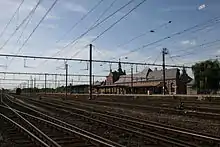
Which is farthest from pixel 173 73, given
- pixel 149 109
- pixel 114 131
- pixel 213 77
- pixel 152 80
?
pixel 114 131

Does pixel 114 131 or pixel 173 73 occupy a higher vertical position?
pixel 173 73

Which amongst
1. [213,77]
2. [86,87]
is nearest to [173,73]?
[213,77]

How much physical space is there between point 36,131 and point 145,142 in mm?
5211

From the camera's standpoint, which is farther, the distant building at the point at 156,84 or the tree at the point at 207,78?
the distant building at the point at 156,84

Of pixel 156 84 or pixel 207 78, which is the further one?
pixel 156 84

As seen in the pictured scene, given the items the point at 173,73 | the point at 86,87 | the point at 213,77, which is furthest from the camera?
the point at 86,87

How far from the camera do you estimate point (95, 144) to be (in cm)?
1092

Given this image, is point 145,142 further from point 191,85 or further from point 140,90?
point 140,90

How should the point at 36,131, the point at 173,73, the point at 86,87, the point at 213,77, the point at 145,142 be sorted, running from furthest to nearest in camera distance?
1. the point at 86,87
2. the point at 173,73
3. the point at 213,77
4. the point at 36,131
5. the point at 145,142

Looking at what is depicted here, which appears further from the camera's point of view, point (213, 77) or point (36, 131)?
point (213, 77)

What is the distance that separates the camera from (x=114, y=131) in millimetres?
14750

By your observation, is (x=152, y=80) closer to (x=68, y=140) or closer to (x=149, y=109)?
(x=149, y=109)

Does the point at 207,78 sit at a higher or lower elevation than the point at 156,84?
higher

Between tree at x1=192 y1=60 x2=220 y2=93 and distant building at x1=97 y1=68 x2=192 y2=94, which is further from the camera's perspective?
distant building at x1=97 y1=68 x2=192 y2=94
